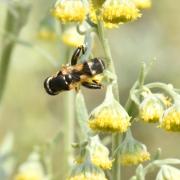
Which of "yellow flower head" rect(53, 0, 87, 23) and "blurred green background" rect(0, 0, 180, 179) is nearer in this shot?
"yellow flower head" rect(53, 0, 87, 23)

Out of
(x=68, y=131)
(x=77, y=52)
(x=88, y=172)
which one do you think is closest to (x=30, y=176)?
(x=68, y=131)

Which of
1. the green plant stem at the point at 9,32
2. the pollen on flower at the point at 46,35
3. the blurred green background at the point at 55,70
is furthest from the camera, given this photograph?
the blurred green background at the point at 55,70

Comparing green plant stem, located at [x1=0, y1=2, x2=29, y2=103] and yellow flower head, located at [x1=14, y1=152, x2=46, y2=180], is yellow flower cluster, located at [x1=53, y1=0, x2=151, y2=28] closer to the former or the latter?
green plant stem, located at [x1=0, y1=2, x2=29, y2=103]

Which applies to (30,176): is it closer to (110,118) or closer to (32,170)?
(32,170)

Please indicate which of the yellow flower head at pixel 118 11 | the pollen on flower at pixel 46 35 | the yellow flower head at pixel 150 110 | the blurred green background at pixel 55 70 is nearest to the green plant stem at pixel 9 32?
the pollen on flower at pixel 46 35

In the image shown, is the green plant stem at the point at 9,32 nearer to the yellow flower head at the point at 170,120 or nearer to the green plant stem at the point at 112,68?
the green plant stem at the point at 112,68

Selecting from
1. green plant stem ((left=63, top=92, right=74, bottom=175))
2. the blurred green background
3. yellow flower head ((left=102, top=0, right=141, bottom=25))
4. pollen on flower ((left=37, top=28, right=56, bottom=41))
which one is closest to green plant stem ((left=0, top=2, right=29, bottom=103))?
pollen on flower ((left=37, top=28, right=56, bottom=41))
